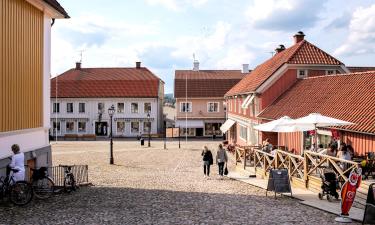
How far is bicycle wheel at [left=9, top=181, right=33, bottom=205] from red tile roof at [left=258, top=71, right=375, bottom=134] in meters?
12.8

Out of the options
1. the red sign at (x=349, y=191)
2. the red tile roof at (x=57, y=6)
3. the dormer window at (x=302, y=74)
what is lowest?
the red sign at (x=349, y=191)

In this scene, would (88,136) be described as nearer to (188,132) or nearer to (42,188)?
(188,132)

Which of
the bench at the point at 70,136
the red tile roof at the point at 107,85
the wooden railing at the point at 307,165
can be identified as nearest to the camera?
the wooden railing at the point at 307,165

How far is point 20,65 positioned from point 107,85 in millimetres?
Answer: 52390

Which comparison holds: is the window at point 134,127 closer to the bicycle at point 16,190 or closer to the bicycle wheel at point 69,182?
the bicycle wheel at point 69,182

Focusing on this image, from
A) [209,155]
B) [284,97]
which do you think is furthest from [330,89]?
[209,155]

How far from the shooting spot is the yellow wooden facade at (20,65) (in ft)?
47.8

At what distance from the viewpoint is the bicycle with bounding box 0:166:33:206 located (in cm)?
1236

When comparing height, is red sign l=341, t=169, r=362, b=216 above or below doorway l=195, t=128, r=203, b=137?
above

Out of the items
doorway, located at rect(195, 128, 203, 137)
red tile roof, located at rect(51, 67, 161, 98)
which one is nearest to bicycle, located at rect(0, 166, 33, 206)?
doorway, located at rect(195, 128, 203, 137)

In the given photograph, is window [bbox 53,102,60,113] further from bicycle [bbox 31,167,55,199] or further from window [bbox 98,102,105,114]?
bicycle [bbox 31,167,55,199]

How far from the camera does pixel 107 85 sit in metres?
68.0

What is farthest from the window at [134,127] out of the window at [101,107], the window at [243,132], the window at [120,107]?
the window at [243,132]

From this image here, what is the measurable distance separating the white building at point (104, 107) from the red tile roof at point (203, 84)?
343cm
